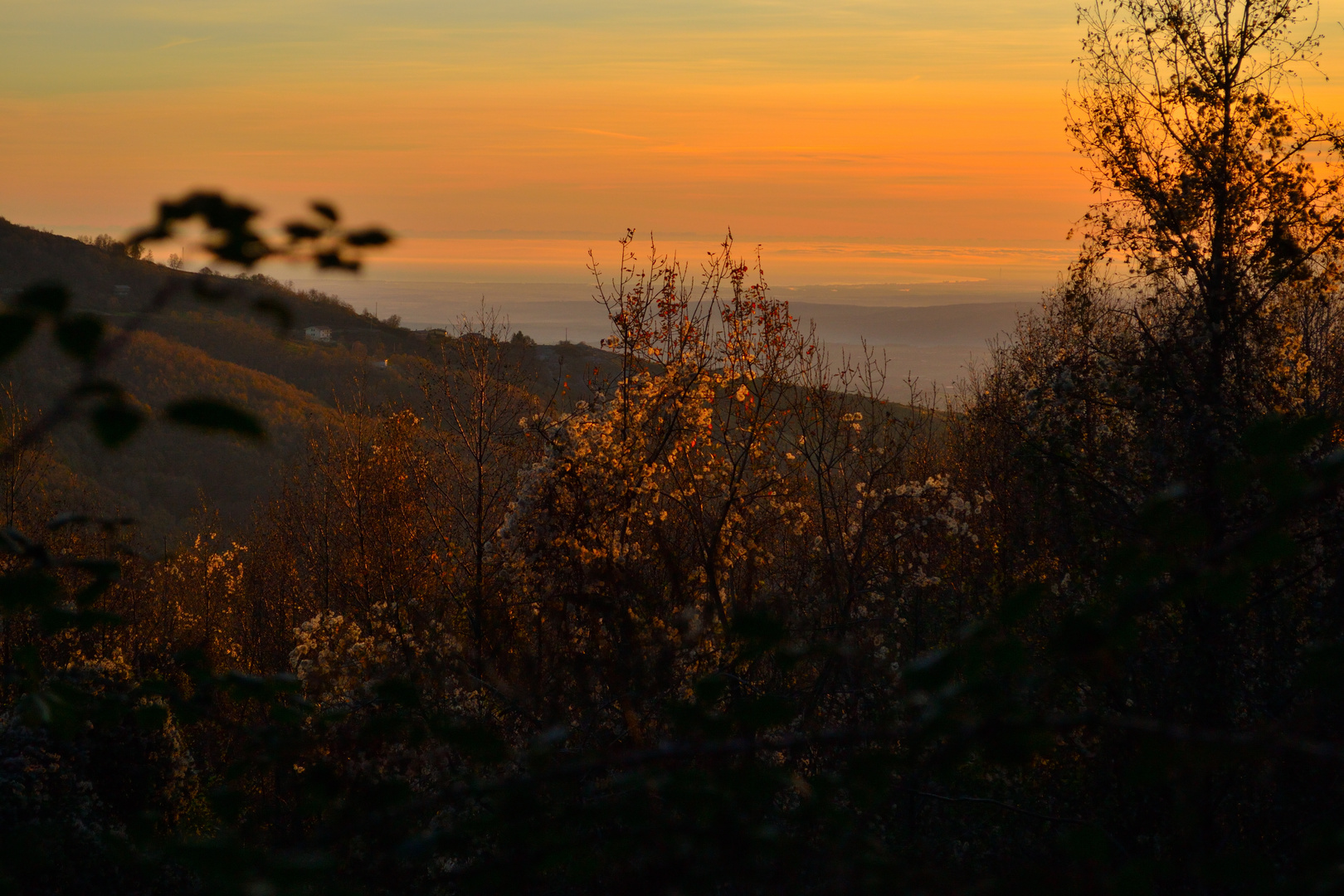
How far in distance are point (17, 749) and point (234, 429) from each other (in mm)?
8313

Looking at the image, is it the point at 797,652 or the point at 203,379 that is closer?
the point at 797,652

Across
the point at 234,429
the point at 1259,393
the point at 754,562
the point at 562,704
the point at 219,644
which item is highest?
the point at 1259,393

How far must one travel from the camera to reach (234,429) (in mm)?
1530

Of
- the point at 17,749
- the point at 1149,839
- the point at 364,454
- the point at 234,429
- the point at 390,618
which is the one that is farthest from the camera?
the point at 364,454

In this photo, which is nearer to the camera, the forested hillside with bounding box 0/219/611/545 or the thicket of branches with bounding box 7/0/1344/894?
the thicket of branches with bounding box 7/0/1344/894

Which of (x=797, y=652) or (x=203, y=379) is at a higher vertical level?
(x=203, y=379)

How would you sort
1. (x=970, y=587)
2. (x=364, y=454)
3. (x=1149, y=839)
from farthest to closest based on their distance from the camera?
(x=364, y=454) → (x=970, y=587) → (x=1149, y=839)

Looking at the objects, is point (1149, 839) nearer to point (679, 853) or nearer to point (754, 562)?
point (754, 562)

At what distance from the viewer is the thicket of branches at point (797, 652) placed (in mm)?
1591

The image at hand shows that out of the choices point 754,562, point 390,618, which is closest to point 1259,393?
point 754,562

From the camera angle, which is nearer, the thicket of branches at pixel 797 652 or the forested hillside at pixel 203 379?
the thicket of branches at pixel 797 652

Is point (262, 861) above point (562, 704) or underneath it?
above

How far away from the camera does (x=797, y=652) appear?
1857 mm

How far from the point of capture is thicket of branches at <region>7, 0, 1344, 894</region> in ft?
5.22
